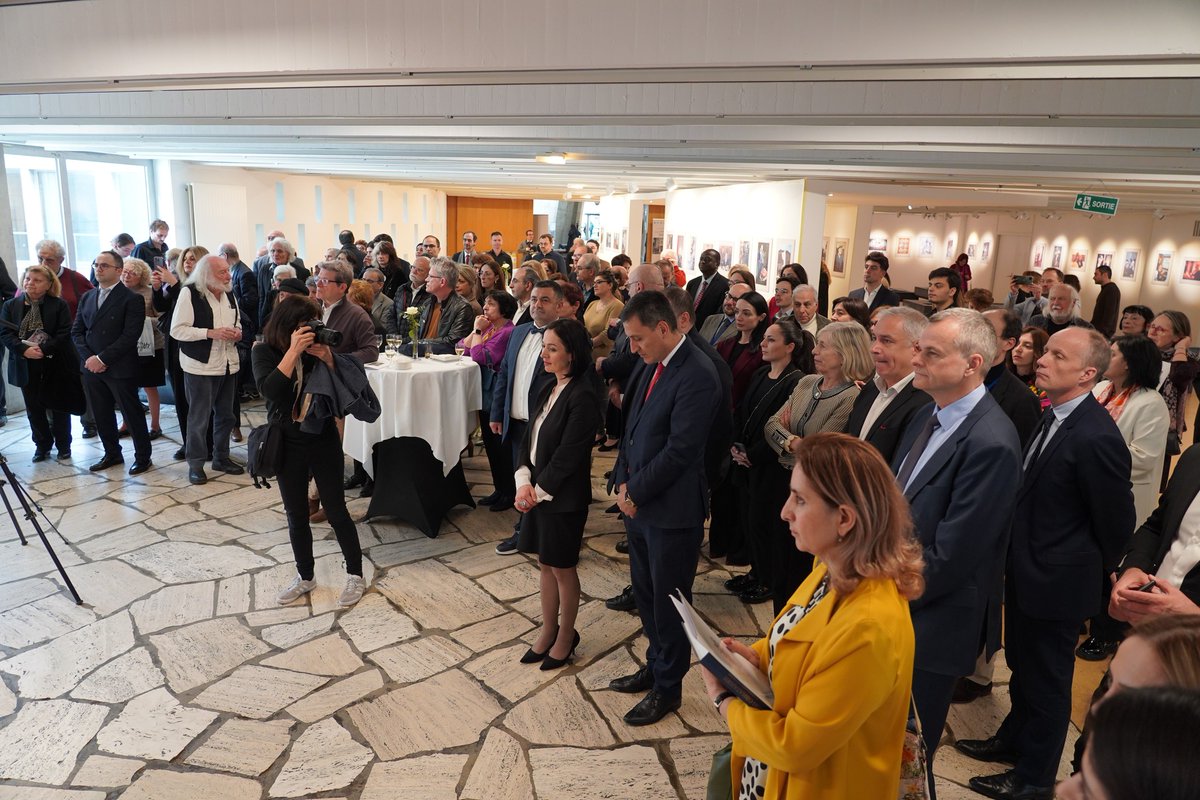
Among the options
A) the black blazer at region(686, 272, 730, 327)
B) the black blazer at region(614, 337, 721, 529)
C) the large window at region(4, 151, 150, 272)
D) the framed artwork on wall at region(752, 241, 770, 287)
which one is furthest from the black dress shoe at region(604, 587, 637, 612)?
the large window at region(4, 151, 150, 272)

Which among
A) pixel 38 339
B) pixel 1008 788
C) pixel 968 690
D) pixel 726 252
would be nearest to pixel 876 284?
pixel 968 690

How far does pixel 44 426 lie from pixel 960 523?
24.2 feet

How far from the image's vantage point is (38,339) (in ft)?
20.9

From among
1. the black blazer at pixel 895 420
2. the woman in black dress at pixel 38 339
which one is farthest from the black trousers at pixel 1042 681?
the woman in black dress at pixel 38 339

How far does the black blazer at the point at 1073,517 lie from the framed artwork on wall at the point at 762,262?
10.7 m

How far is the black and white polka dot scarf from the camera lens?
5.91 ft

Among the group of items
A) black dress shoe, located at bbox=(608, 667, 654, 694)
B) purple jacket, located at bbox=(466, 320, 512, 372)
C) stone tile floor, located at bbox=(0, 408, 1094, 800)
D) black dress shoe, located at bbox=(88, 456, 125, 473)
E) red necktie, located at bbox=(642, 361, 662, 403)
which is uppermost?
red necktie, located at bbox=(642, 361, 662, 403)

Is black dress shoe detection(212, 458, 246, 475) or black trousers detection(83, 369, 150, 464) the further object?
black dress shoe detection(212, 458, 246, 475)

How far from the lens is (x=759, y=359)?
16.3 ft

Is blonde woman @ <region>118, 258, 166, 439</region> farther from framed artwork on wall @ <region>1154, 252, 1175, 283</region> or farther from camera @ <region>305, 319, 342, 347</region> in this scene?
framed artwork on wall @ <region>1154, 252, 1175, 283</region>

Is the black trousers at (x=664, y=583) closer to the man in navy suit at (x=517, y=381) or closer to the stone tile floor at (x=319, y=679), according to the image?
the stone tile floor at (x=319, y=679)

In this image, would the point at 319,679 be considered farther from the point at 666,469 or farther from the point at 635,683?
the point at 666,469

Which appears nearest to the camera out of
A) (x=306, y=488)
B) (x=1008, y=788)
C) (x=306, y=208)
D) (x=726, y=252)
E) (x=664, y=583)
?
(x=1008, y=788)

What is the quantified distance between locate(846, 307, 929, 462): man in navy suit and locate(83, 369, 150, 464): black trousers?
19.3 ft
